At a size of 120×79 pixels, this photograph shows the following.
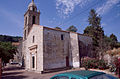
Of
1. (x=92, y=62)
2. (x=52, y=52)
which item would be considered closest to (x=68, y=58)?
(x=52, y=52)

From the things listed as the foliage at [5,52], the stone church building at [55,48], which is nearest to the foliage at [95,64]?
the stone church building at [55,48]

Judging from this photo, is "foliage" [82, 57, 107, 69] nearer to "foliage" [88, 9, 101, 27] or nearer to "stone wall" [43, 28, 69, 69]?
"stone wall" [43, 28, 69, 69]

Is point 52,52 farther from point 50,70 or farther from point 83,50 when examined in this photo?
point 83,50

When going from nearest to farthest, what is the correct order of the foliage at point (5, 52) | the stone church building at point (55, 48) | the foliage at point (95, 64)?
the foliage at point (95, 64) → the stone church building at point (55, 48) → the foliage at point (5, 52)

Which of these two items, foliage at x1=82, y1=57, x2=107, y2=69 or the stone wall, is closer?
foliage at x1=82, y1=57, x2=107, y2=69

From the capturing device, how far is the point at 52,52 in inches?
665

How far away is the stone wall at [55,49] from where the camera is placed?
1627cm

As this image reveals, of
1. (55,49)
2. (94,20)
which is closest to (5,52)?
(55,49)

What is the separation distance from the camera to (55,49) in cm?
1742

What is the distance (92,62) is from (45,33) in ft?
28.2

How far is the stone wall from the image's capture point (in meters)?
16.3

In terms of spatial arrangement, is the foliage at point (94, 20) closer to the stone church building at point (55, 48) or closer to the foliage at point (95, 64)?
the stone church building at point (55, 48)

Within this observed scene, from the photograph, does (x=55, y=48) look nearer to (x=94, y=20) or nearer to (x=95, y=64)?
(x=95, y=64)

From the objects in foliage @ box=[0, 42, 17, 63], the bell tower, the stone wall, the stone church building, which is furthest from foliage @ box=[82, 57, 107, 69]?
the bell tower
